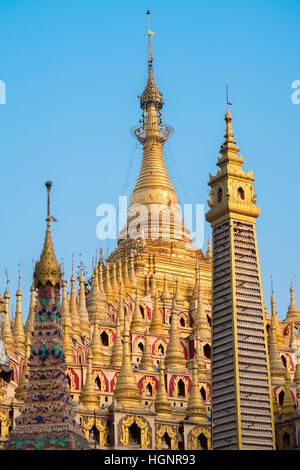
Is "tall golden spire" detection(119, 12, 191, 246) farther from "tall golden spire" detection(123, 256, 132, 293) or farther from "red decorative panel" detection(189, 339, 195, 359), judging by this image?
"red decorative panel" detection(189, 339, 195, 359)

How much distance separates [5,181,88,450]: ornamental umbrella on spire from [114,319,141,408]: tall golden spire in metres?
20.7

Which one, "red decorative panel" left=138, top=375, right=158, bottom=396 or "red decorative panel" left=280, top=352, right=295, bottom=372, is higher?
"red decorative panel" left=280, top=352, right=295, bottom=372

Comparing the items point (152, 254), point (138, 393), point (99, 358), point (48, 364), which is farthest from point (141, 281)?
point (48, 364)

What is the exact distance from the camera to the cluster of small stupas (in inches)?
1893

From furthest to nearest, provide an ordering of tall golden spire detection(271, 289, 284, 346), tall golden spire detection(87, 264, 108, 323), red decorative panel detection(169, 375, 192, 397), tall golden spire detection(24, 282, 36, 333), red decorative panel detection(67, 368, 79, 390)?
1. tall golden spire detection(271, 289, 284, 346)
2. tall golden spire detection(87, 264, 108, 323)
3. tall golden spire detection(24, 282, 36, 333)
4. red decorative panel detection(169, 375, 192, 397)
5. red decorative panel detection(67, 368, 79, 390)

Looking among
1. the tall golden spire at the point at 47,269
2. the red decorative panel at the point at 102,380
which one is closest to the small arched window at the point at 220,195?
the red decorative panel at the point at 102,380

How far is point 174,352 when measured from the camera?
77.8 metres

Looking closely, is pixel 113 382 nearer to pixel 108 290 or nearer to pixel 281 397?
pixel 281 397

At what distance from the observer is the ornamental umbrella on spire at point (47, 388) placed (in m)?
46.8

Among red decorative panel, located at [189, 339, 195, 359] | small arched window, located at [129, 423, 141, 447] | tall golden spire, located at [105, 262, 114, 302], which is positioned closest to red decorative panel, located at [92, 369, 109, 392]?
small arched window, located at [129, 423, 141, 447]

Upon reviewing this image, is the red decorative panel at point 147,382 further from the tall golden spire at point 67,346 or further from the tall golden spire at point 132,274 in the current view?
the tall golden spire at point 132,274

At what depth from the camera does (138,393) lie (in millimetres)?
69750
